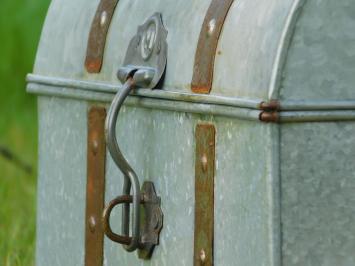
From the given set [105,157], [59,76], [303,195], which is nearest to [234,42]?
[303,195]

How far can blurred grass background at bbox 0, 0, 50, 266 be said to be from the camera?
4.21m

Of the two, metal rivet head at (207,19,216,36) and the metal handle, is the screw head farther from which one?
the metal handle

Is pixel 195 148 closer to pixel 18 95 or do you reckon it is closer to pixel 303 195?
pixel 303 195

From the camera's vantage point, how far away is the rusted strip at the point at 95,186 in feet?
9.84

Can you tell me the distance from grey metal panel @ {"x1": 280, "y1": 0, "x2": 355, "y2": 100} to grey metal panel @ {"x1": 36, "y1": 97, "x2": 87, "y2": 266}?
2.90ft

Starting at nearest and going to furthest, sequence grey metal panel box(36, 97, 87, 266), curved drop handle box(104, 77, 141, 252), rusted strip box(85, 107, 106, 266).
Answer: curved drop handle box(104, 77, 141, 252), rusted strip box(85, 107, 106, 266), grey metal panel box(36, 97, 87, 266)

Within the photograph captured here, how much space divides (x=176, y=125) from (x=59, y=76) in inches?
24.8

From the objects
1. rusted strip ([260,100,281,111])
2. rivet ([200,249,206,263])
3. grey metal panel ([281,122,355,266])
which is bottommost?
rivet ([200,249,206,263])

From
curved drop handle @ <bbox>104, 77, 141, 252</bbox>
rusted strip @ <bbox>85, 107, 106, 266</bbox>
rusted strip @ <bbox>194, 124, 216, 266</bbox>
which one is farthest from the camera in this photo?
rusted strip @ <bbox>85, 107, 106, 266</bbox>

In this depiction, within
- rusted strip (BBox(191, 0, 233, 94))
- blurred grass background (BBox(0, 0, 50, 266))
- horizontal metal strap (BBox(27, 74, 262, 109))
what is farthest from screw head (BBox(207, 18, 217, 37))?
blurred grass background (BBox(0, 0, 50, 266))

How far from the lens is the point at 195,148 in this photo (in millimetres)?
2586

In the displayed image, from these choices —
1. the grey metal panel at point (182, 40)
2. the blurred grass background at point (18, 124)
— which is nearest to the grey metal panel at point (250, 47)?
the grey metal panel at point (182, 40)

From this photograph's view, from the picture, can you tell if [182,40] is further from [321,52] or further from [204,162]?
[321,52]

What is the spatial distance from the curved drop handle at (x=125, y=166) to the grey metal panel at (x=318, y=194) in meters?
0.50
